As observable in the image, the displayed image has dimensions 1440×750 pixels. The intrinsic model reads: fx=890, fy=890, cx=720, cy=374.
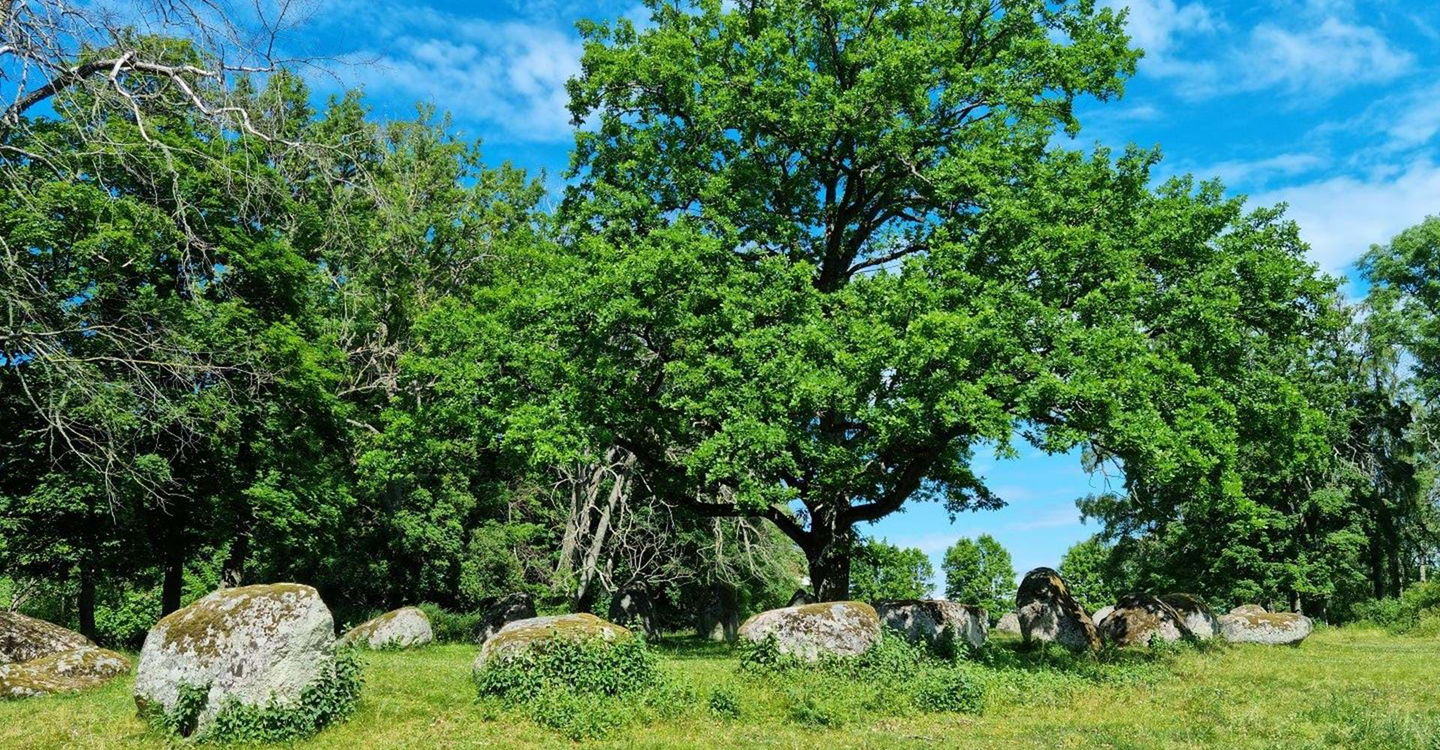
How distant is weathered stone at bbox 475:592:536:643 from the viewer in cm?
3038

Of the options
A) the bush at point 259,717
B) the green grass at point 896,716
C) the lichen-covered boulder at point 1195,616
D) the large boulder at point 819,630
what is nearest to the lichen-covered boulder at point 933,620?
the green grass at point 896,716

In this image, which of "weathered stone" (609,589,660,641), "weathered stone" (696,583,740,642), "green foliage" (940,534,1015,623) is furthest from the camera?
"green foliage" (940,534,1015,623)

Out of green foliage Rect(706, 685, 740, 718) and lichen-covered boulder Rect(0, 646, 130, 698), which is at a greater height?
green foliage Rect(706, 685, 740, 718)

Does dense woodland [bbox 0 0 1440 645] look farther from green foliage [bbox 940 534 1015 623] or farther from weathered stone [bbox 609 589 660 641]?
green foliage [bbox 940 534 1015 623]

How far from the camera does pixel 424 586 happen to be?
34406 mm

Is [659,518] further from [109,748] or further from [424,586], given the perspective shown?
[109,748]

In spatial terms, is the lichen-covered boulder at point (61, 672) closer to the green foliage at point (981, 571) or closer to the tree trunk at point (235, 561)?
the tree trunk at point (235, 561)

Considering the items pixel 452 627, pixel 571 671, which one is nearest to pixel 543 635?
pixel 571 671

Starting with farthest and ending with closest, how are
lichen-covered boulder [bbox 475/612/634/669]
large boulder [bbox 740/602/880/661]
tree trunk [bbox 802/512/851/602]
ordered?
tree trunk [bbox 802/512/851/602] < large boulder [bbox 740/602/880/661] < lichen-covered boulder [bbox 475/612/634/669]

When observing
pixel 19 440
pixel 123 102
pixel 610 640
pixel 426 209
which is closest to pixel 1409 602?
pixel 610 640

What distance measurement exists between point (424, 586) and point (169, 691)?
2412 centimetres

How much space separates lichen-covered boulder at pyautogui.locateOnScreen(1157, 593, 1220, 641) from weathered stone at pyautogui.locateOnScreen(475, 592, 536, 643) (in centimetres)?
2068

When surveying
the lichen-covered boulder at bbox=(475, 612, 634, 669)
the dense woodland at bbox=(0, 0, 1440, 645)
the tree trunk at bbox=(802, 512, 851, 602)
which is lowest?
the lichen-covered boulder at bbox=(475, 612, 634, 669)

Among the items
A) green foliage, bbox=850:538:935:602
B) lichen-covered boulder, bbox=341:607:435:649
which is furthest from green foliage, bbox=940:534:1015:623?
lichen-covered boulder, bbox=341:607:435:649
